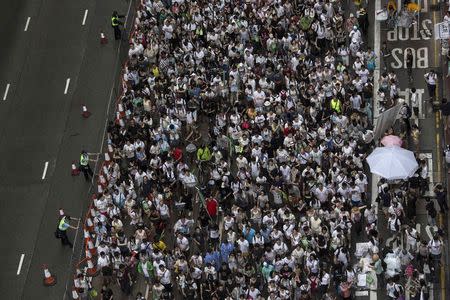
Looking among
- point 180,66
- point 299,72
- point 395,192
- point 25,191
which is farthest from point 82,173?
point 395,192

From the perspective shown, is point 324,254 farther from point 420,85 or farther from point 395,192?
point 420,85

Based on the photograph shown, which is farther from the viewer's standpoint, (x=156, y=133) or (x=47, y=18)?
(x=47, y=18)

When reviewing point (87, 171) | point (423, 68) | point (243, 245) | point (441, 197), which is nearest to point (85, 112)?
point (87, 171)

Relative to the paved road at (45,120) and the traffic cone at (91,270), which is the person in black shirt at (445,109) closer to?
the paved road at (45,120)

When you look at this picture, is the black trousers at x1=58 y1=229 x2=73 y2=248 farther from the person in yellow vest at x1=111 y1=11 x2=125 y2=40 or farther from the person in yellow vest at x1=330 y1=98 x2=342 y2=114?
the person in yellow vest at x1=111 y1=11 x2=125 y2=40

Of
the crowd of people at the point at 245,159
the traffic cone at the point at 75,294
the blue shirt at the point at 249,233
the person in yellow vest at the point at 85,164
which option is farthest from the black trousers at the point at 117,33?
the blue shirt at the point at 249,233

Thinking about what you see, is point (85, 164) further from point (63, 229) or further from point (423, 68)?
point (423, 68)
